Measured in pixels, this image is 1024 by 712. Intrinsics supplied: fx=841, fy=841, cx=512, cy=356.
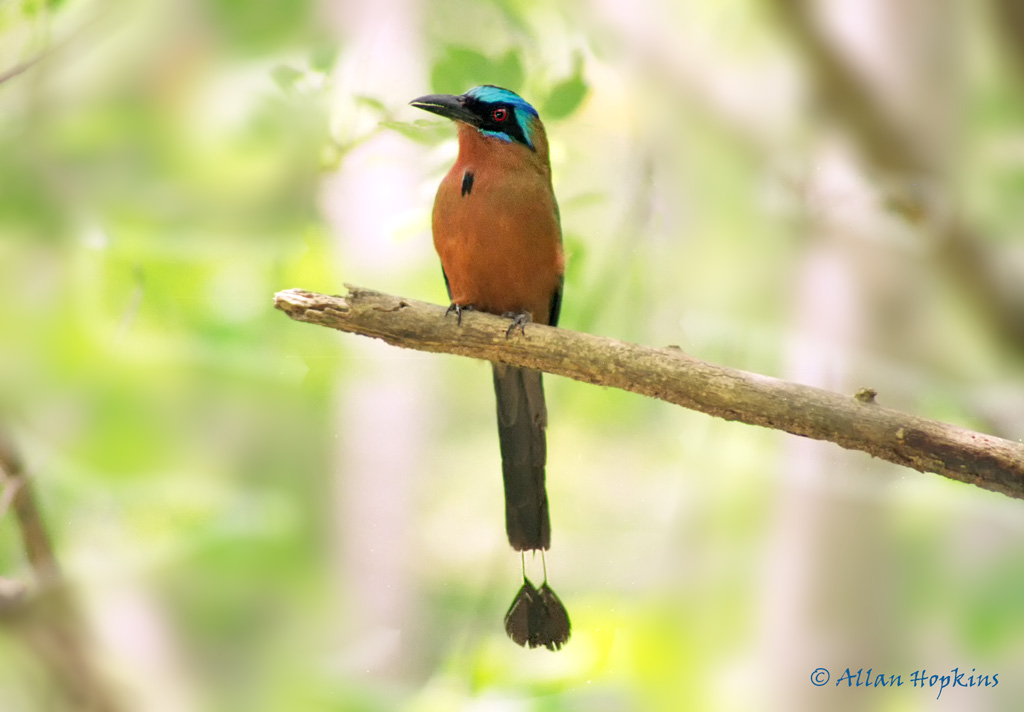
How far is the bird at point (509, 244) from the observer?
4.69 feet

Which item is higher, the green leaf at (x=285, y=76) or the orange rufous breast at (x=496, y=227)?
the green leaf at (x=285, y=76)

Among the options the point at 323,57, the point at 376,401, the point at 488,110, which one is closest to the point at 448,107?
the point at 488,110

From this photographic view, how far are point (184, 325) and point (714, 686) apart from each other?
1.28 m

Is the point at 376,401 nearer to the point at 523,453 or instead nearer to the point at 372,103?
the point at 523,453

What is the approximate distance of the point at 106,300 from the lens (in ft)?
5.16

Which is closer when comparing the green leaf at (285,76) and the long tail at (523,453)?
the long tail at (523,453)

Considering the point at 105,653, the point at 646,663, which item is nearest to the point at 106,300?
the point at 105,653

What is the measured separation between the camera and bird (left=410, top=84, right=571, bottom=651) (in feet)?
4.69

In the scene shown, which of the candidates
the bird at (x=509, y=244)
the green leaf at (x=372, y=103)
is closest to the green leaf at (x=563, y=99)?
the bird at (x=509, y=244)

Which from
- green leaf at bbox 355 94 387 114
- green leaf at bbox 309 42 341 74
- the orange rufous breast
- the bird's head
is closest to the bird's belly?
the orange rufous breast

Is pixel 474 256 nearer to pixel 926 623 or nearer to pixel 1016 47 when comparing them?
pixel 926 623

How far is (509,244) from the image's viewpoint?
146 cm

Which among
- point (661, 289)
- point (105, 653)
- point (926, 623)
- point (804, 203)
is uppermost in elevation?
point (804, 203)

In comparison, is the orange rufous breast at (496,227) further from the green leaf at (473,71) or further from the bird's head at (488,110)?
the green leaf at (473,71)
